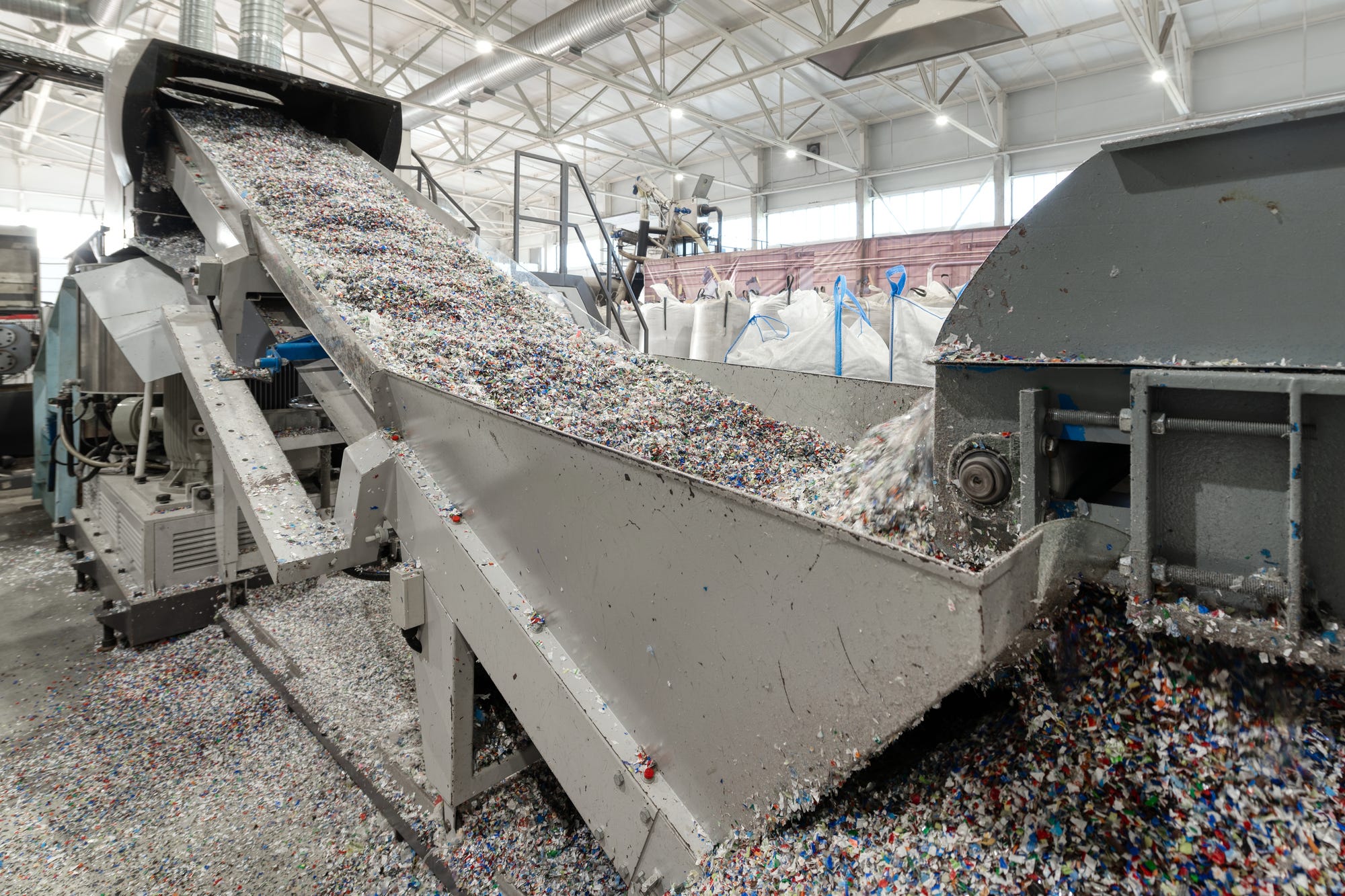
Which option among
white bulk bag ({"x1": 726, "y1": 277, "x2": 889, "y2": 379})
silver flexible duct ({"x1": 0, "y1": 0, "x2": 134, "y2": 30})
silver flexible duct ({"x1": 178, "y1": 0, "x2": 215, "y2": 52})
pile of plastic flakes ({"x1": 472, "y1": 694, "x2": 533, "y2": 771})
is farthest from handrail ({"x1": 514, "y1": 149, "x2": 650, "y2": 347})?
silver flexible duct ({"x1": 0, "y1": 0, "x2": 134, "y2": 30})

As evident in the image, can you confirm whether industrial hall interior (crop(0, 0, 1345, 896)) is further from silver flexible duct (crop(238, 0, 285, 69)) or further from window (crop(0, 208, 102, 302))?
window (crop(0, 208, 102, 302))

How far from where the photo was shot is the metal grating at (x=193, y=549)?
2803 millimetres

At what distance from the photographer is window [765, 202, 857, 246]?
14867 mm

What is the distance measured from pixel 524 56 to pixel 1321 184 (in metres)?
9.86

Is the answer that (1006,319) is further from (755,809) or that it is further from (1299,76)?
(1299,76)

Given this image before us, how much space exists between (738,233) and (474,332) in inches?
620

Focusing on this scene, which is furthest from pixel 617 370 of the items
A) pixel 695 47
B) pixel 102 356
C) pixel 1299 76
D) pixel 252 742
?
pixel 1299 76

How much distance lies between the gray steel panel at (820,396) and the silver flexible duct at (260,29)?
4.11 m

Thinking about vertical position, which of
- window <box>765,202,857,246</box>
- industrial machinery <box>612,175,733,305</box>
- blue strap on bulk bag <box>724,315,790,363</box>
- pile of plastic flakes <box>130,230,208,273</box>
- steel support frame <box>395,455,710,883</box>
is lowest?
steel support frame <box>395,455,710,883</box>

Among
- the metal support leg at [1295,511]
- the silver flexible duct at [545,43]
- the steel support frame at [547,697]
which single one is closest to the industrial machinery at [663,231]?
the silver flexible duct at [545,43]

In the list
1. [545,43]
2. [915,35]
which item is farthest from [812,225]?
[915,35]

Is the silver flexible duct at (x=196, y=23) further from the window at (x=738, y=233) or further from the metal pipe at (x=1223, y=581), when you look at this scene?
the window at (x=738, y=233)

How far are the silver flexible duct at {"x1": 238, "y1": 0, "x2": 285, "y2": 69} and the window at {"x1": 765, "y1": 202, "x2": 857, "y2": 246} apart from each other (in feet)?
35.8

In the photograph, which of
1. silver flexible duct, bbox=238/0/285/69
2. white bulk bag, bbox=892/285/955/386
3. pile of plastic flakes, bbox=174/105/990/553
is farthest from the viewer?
silver flexible duct, bbox=238/0/285/69
